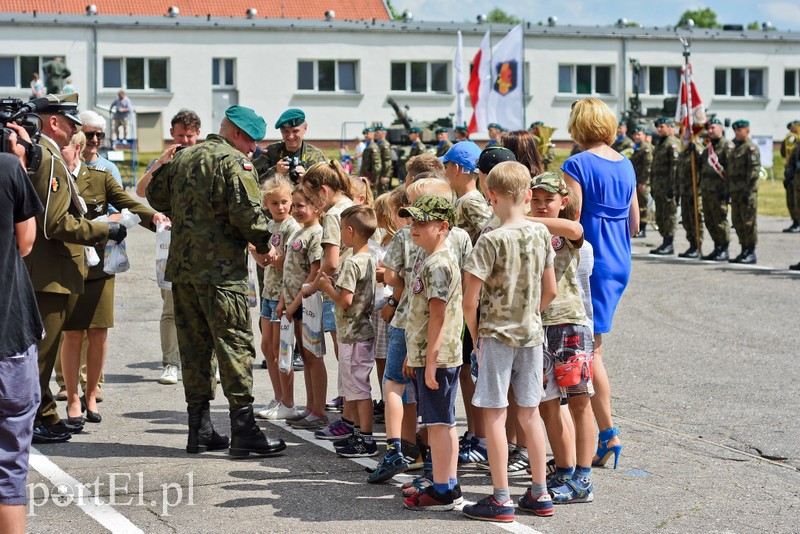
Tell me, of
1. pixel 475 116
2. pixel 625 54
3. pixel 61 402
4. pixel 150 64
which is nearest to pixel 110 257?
pixel 61 402

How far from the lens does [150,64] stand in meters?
44.0

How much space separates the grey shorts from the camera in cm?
584

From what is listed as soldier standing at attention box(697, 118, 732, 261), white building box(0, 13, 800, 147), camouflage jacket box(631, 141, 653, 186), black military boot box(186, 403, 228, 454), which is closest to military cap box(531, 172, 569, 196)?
black military boot box(186, 403, 228, 454)

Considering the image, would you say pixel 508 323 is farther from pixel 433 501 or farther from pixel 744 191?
pixel 744 191

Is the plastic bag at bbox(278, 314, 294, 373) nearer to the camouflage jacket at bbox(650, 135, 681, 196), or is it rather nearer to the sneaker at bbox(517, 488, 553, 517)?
the sneaker at bbox(517, 488, 553, 517)

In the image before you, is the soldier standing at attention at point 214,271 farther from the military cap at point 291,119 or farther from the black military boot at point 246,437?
the military cap at point 291,119

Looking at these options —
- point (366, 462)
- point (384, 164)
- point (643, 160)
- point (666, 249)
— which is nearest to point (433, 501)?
point (366, 462)

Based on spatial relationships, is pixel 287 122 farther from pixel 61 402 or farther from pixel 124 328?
pixel 124 328

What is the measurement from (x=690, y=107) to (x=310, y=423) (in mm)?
13232

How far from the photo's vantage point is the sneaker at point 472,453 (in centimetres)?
698

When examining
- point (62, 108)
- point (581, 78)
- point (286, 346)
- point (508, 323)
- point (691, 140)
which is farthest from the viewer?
point (581, 78)

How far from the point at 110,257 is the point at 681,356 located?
529 centimetres

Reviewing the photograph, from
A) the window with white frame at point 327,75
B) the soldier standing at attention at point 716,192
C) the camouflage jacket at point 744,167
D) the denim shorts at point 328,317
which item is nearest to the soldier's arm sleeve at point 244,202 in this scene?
the denim shorts at point 328,317

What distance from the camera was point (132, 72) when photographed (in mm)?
43938
